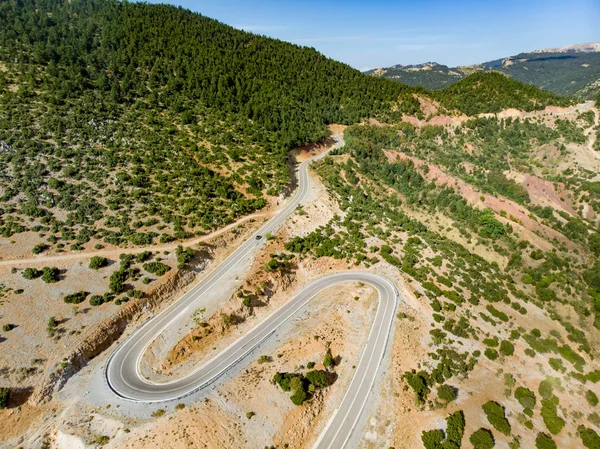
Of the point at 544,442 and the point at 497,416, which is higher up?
the point at 497,416

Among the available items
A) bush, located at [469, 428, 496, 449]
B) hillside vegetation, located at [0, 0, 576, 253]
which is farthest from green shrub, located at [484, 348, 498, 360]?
hillside vegetation, located at [0, 0, 576, 253]

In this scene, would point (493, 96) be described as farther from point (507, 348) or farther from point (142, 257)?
point (142, 257)

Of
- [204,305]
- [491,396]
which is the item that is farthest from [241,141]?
[491,396]

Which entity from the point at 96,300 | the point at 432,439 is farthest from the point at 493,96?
the point at 96,300

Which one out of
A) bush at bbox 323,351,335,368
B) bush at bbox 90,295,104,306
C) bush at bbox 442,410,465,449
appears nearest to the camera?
bush at bbox 442,410,465,449

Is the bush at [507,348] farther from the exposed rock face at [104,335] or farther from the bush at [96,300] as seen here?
the bush at [96,300]

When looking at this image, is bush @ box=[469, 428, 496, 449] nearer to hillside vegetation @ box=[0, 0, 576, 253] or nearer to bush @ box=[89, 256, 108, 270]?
hillside vegetation @ box=[0, 0, 576, 253]
